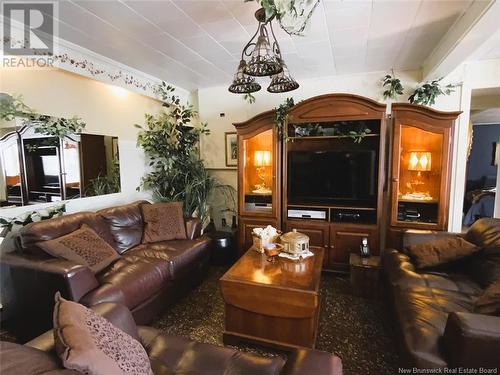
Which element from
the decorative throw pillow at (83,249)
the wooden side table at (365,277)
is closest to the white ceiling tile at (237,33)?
the decorative throw pillow at (83,249)

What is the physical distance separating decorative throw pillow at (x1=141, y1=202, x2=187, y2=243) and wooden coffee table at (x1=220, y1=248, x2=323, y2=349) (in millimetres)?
1178

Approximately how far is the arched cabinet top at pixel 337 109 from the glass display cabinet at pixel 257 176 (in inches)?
14.9

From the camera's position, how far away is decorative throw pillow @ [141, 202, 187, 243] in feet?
9.80

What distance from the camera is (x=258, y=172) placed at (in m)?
3.78

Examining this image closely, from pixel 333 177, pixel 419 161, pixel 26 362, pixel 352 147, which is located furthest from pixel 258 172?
pixel 26 362

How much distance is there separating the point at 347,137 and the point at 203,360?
9.45 feet

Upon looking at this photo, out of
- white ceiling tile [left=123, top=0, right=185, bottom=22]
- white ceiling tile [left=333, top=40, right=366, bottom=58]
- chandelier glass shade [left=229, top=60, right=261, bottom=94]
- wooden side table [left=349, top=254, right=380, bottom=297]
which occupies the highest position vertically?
white ceiling tile [left=333, top=40, right=366, bottom=58]

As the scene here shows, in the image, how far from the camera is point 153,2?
1982mm

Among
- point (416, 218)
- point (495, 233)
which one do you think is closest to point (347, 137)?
point (416, 218)

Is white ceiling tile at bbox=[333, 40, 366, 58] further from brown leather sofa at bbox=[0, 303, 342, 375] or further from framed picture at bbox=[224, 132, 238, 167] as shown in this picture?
brown leather sofa at bbox=[0, 303, 342, 375]

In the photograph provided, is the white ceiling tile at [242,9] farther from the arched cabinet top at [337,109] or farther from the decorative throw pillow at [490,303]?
the decorative throw pillow at [490,303]

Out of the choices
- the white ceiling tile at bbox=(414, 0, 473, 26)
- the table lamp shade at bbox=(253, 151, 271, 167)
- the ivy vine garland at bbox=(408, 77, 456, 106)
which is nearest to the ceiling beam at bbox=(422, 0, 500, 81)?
the white ceiling tile at bbox=(414, 0, 473, 26)

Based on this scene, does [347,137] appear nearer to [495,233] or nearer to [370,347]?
[495,233]

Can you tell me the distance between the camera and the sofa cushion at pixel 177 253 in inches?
99.1
